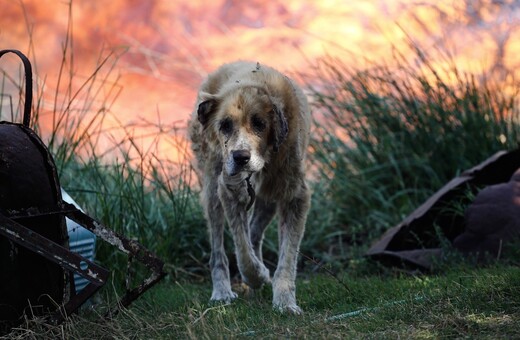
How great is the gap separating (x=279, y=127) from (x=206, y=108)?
0.48 meters

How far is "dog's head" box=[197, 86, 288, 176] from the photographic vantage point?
Answer: 14.5ft

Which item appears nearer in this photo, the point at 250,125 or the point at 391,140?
the point at 250,125

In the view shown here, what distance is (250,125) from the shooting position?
14.9 feet

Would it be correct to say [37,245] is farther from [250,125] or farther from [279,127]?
[279,127]

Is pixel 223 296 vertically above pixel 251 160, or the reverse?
pixel 251 160

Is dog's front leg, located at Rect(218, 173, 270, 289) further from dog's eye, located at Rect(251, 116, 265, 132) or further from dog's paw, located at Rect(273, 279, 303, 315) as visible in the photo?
dog's eye, located at Rect(251, 116, 265, 132)

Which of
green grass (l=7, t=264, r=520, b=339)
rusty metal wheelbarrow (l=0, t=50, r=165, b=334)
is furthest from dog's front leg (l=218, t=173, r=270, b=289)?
rusty metal wheelbarrow (l=0, t=50, r=165, b=334)

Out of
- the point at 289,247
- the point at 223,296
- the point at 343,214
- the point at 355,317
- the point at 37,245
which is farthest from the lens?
the point at 343,214

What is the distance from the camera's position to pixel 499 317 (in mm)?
3678

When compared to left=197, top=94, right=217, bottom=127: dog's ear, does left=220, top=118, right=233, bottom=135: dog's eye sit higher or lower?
lower

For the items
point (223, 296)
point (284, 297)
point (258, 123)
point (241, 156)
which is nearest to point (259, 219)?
point (223, 296)

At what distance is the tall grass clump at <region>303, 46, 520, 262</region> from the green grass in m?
2.82

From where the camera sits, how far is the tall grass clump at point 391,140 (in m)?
7.90

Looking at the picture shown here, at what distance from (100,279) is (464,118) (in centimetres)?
516
